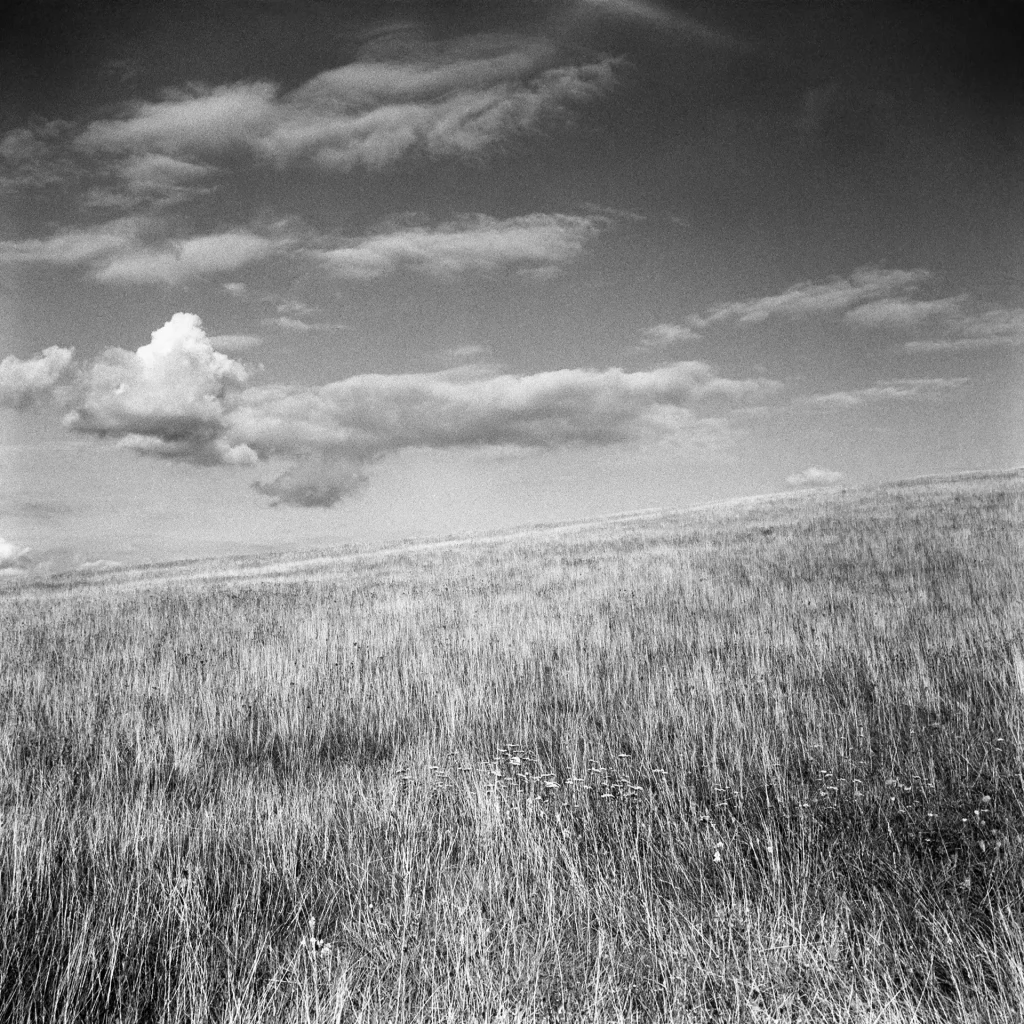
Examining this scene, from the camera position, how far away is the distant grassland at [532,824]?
294cm

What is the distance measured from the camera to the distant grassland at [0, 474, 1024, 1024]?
2941 mm

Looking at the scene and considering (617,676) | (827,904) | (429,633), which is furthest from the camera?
(429,633)

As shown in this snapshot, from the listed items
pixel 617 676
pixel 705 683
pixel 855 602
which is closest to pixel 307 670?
pixel 617 676

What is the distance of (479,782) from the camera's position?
16.0 ft

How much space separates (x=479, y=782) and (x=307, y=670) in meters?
5.19

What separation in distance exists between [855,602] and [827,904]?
383 inches

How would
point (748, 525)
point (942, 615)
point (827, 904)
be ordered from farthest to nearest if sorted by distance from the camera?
point (748, 525) → point (942, 615) → point (827, 904)

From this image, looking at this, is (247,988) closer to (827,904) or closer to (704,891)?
(704,891)

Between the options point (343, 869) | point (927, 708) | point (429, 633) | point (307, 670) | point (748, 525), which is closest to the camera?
point (343, 869)

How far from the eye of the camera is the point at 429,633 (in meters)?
11.9

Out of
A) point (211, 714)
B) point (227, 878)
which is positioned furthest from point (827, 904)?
point (211, 714)

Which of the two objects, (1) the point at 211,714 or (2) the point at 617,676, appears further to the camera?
(2) the point at 617,676

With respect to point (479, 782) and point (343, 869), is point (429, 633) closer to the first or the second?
point (479, 782)

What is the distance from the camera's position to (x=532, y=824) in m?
4.39
